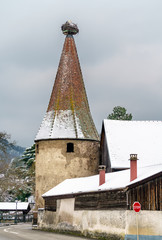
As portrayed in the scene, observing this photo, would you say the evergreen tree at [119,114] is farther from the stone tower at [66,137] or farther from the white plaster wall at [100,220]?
the white plaster wall at [100,220]

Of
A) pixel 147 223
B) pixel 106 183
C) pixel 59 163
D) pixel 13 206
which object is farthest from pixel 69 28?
pixel 147 223

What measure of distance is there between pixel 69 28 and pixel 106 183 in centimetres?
2305

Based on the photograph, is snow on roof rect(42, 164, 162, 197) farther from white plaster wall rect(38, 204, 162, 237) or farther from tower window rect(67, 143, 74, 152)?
tower window rect(67, 143, 74, 152)

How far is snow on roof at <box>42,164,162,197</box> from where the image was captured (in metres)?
26.9

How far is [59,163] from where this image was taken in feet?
146

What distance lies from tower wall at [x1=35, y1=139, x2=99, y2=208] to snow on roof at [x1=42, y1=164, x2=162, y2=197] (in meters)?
1.87

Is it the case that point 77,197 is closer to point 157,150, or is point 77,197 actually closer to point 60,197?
point 60,197

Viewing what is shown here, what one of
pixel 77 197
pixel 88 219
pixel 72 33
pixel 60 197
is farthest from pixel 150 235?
pixel 72 33

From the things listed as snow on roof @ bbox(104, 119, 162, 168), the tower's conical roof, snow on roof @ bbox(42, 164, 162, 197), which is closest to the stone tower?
the tower's conical roof

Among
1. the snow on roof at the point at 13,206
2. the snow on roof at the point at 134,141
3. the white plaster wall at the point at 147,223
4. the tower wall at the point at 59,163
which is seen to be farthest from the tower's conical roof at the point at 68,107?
the snow on roof at the point at 13,206

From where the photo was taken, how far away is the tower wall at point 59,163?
44406 millimetres

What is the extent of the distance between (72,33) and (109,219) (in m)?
26.9

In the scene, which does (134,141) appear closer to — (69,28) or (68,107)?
(68,107)

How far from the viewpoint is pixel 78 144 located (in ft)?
148
